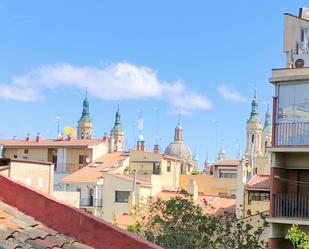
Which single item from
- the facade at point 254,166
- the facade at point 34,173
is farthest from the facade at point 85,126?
the facade at point 34,173

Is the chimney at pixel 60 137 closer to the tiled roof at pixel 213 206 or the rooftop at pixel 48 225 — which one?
the tiled roof at pixel 213 206

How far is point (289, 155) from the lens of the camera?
23.4m

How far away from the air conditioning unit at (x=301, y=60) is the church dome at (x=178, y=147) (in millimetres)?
86853

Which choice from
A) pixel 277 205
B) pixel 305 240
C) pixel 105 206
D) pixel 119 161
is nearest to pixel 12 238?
pixel 305 240

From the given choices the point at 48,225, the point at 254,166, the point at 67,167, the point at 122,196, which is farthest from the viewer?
the point at 254,166

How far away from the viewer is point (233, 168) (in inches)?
2687

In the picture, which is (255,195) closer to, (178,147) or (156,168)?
(156,168)

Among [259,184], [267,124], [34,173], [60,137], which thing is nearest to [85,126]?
[267,124]

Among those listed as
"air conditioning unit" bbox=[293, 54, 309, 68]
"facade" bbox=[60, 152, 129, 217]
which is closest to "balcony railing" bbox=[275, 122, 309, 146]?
"air conditioning unit" bbox=[293, 54, 309, 68]

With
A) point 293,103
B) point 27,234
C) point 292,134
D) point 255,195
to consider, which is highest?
point 293,103

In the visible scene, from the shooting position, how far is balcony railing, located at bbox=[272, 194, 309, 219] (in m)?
22.1

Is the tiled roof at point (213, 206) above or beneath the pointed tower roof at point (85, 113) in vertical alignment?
beneath

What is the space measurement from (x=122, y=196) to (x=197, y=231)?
2427 cm

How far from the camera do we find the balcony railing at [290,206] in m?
22.1
